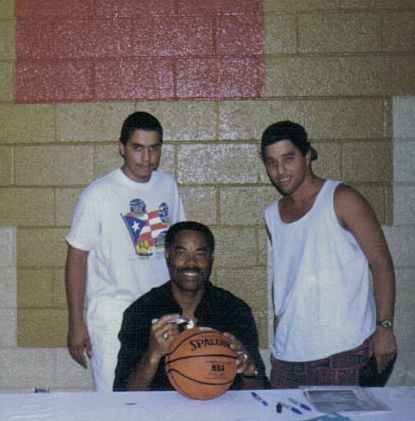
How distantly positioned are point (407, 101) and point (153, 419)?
272 centimetres

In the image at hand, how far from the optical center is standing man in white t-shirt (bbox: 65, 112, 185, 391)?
11.0 ft

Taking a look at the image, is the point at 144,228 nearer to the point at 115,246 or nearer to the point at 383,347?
the point at 115,246

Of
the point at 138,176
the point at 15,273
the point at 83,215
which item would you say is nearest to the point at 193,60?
the point at 138,176

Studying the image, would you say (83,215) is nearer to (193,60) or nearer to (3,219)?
(3,219)

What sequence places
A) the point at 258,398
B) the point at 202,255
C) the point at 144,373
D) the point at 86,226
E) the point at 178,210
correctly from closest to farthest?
the point at 258,398
the point at 144,373
the point at 202,255
the point at 86,226
the point at 178,210

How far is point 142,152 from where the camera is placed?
3.37m

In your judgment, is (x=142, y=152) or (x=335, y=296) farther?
(x=142, y=152)

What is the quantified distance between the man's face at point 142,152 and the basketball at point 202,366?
139cm

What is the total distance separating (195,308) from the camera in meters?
2.83

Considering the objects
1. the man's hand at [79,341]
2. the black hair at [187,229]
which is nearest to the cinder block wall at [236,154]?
the man's hand at [79,341]

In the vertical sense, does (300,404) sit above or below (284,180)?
below

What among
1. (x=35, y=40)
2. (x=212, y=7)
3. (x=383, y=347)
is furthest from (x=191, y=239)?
(x=35, y=40)

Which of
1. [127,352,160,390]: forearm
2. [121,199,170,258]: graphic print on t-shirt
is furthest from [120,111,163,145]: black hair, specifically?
[127,352,160,390]: forearm

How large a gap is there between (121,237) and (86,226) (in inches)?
7.7
